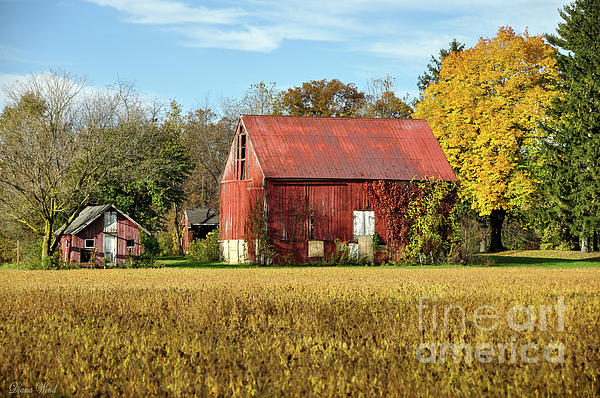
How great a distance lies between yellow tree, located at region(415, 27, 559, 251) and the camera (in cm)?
4550

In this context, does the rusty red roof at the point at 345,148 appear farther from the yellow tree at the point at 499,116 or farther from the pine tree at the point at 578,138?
the pine tree at the point at 578,138

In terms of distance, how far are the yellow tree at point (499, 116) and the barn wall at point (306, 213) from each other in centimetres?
1047

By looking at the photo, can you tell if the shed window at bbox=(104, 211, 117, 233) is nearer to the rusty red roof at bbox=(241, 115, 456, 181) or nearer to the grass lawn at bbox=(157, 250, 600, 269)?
the grass lawn at bbox=(157, 250, 600, 269)

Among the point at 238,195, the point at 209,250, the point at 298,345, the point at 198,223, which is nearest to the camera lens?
the point at 298,345

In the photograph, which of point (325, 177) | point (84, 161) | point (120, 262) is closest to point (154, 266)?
point (120, 262)

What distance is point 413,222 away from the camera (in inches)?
1537

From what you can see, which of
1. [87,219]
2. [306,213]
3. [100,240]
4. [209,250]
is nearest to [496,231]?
[209,250]

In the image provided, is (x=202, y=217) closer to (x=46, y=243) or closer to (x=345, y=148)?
(x=345, y=148)

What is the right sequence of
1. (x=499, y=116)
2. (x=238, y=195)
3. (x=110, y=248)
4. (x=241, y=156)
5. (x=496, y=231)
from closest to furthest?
(x=110, y=248)
(x=238, y=195)
(x=241, y=156)
(x=499, y=116)
(x=496, y=231)

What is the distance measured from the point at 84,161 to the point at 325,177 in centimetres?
1169

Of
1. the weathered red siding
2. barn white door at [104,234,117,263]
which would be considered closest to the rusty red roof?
the weathered red siding

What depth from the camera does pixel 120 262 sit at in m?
40.5

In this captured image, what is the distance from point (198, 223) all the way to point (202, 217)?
1519mm

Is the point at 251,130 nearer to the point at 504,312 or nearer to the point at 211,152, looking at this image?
the point at 504,312
